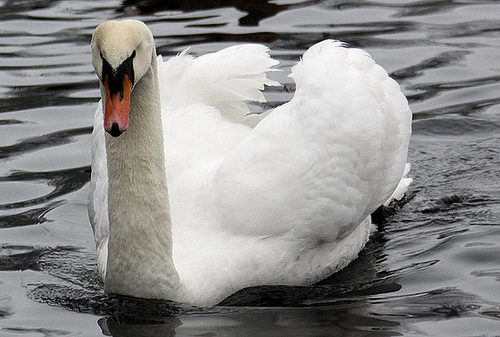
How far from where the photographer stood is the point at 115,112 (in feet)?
18.3

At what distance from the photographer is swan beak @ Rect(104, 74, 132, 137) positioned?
5.55 meters

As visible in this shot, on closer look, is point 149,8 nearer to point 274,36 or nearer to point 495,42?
point 274,36

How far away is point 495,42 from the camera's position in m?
11.9

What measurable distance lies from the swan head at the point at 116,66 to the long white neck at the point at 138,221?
0.60 m

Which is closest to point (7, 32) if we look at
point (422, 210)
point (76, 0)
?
point (76, 0)

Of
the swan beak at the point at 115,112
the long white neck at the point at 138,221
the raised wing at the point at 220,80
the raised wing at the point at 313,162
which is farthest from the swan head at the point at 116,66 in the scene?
the raised wing at the point at 220,80

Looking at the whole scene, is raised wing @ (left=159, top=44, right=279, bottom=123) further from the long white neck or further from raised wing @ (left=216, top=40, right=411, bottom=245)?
the long white neck

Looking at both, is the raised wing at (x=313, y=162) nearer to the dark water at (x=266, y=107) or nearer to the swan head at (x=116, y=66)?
the dark water at (x=266, y=107)

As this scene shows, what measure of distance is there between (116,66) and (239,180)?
137 cm

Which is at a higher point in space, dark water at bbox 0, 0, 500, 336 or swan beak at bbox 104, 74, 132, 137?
swan beak at bbox 104, 74, 132, 137

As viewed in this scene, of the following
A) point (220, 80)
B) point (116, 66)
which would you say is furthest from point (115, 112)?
point (220, 80)

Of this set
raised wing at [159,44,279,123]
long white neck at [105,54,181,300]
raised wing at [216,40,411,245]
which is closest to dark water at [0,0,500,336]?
long white neck at [105,54,181,300]

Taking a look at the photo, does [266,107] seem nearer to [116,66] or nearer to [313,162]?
[313,162]

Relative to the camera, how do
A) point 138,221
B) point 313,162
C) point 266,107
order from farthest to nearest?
point 266,107 < point 313,162 < point 138,221
